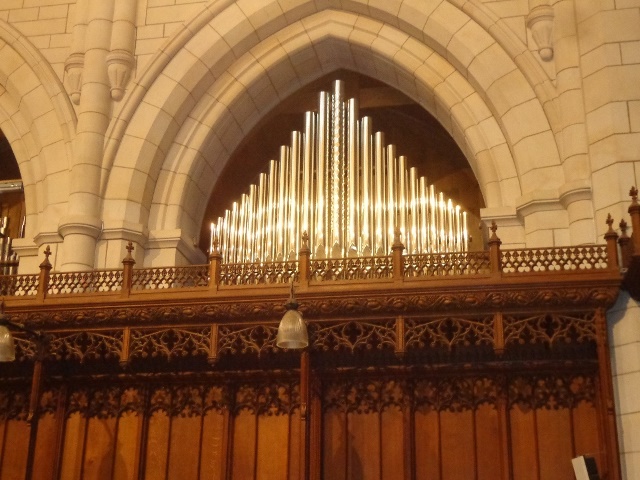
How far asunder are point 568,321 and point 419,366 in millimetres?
1920

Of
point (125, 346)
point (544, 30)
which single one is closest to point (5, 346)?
point (125, 346)

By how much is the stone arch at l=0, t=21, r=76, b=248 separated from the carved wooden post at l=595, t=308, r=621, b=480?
7.78 m

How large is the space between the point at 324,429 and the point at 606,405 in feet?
11.2

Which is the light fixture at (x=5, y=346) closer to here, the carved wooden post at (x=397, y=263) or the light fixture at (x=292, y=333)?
the light fixture at (x=292, y=333)

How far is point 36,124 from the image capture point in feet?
45.4

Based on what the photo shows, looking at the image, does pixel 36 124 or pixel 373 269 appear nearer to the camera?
pixel 373 269

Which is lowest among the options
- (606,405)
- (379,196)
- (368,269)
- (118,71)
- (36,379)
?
(606,405)

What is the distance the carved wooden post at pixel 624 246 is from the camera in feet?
33.0

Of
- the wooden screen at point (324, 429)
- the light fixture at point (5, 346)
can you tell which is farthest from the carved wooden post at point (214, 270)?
the light fixture at point (5, 346)

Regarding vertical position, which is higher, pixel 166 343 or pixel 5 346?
pixel 166 343

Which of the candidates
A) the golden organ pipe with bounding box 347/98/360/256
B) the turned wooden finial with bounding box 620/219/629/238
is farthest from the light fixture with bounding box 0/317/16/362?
the turned wooden finial with bounding box 620/219/629/238

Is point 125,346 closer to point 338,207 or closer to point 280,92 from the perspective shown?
point 338,207

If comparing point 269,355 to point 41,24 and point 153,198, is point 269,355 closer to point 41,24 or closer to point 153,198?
point 153,198

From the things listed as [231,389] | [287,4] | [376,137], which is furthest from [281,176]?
[231,389]
